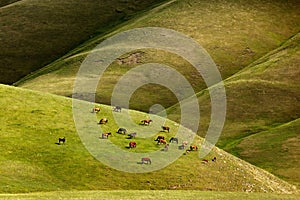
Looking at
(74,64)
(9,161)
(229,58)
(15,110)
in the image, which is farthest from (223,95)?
(9,161)

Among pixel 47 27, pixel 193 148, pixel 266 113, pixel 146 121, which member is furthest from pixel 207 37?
pixel 193 148

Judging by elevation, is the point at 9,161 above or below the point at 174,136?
below

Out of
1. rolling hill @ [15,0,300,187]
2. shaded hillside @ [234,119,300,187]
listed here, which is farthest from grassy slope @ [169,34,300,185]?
rolling hill @ [15,0,300,187]

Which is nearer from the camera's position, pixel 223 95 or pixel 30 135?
pixel 30 135

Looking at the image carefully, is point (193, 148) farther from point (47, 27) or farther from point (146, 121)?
point (47, 27)

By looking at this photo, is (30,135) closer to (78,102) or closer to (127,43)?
(78,102)
